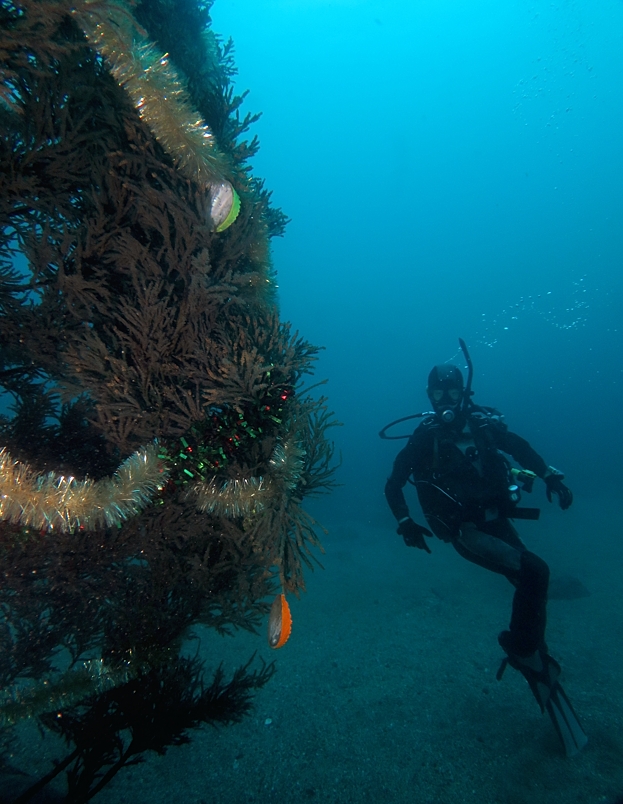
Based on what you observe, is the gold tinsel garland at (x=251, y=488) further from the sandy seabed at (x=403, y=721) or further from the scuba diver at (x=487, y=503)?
the sandy seabed at (x=403, y=721)

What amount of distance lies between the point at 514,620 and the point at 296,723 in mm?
3839

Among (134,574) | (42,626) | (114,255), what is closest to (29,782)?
(42,626)

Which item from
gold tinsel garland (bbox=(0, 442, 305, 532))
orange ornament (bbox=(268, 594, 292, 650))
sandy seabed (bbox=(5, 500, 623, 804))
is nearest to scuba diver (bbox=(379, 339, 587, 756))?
sandy seabed (bbox=(5, 500, 623, 804))

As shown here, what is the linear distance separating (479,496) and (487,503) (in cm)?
16

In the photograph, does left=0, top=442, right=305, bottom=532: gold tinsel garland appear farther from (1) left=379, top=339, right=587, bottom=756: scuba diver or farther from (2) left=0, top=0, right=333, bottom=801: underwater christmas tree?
(1) left=379, top=339, right=587, bottom=756: scuba diver

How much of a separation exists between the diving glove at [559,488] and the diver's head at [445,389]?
6.19 feet

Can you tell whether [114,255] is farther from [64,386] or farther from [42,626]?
[42,626]

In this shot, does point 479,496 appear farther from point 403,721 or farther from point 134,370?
point 134,370

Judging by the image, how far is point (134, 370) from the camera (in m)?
2.48

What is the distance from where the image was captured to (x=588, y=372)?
10281cm

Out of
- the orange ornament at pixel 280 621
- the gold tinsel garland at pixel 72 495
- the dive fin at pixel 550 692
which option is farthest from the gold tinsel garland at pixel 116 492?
the dive fin at pixel 550 692

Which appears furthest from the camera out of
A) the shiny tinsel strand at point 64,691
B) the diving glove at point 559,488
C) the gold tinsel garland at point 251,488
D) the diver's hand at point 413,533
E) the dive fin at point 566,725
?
the diving glove at point 559,488

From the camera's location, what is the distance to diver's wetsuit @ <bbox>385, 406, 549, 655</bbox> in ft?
17.9

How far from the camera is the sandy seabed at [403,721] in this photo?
16.9 ft
